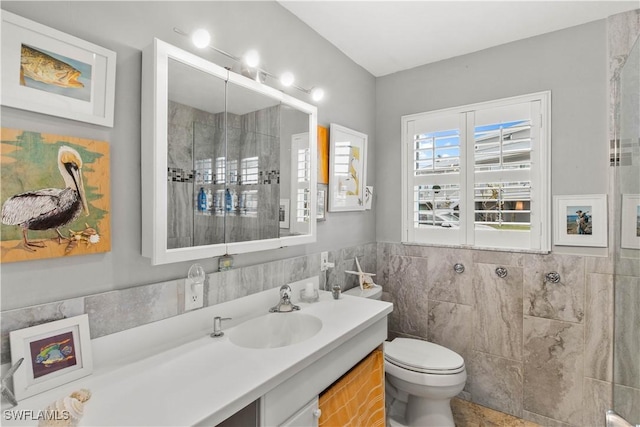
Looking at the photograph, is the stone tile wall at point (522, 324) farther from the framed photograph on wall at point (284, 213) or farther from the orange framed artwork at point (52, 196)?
the orange framed artwork at point (52, 196)

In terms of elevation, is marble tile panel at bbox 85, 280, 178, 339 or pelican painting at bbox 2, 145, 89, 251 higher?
pelican painting at bbox 2, 145, 89, 251

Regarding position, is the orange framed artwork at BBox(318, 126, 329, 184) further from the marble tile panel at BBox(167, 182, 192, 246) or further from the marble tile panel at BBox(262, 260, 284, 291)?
the marble tile panel at BBox(167, 182, 192, 246)

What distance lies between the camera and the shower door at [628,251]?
1.40 m

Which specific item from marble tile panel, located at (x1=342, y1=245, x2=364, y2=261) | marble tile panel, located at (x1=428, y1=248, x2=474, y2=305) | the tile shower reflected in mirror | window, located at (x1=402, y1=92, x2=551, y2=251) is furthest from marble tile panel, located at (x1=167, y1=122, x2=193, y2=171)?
marble tile panel, located at (x1=428, y1=248, x2=474, y2=305)

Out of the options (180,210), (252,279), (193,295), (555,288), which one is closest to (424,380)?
(555,288)

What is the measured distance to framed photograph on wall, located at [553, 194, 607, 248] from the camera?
1864 mm

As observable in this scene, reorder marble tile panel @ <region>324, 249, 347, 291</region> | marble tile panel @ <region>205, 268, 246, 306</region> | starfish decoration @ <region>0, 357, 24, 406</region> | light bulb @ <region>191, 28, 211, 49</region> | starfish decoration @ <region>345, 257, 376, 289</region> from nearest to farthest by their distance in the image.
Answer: starfish decoration @ <region>0, 357, 24, 406</region> → light bulb @ <region>191, 28, 211, 49</region> → marble tile panel @ <region>205, 268, 246, 306</region> → marble tile panel @ <region>324, 249, 347, 291</region> → starfish decoration @ <region>345, 257, 376, 289</region>

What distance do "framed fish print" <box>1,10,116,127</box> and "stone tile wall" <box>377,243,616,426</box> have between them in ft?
7.08

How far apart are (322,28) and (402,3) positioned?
50 cm

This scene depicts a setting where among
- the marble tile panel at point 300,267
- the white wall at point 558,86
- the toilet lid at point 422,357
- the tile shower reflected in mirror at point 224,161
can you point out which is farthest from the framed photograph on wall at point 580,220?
the tile shower reflected in mirror at point 224,161

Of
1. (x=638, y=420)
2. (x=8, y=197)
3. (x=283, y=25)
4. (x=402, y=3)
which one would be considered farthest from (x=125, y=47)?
(x=638, y=420)

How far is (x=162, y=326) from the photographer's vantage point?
1.19 metres

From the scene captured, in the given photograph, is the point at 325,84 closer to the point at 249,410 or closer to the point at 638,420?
the point at 249,410

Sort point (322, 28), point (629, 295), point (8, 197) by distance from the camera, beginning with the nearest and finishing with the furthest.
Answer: point (8, 197), point (629, 295), point (322, 28)
